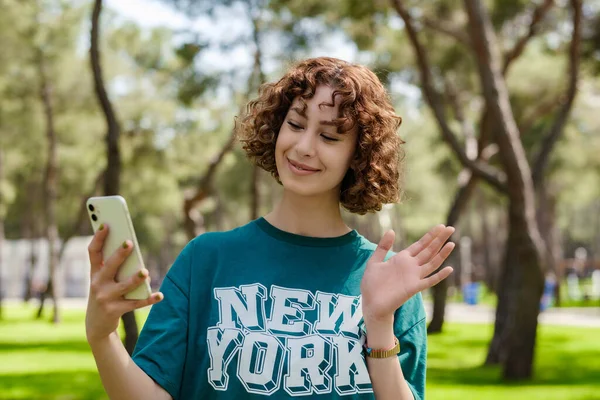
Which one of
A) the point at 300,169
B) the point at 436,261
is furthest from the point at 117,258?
the point at 436,261

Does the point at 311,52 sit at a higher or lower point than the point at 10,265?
higher

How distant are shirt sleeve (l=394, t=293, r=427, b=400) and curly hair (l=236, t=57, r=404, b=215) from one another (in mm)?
385

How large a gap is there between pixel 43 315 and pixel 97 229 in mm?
26473

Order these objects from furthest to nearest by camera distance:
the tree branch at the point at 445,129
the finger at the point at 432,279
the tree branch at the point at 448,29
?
the tree branch at the point at 448,29, the tree branch at the point at 445,129, the finger at the point at 432,279

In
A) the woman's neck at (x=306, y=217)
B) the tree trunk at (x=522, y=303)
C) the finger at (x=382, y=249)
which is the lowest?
the tree trunk at (x=522, y=303)

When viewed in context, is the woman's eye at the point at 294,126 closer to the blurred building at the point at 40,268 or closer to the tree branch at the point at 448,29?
the tree branch at the point at 448,29

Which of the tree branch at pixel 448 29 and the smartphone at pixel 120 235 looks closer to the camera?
the smartphone at pixel 120 235

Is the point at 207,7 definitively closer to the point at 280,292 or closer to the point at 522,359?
the point at 522,359

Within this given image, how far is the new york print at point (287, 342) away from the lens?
2.15 meters

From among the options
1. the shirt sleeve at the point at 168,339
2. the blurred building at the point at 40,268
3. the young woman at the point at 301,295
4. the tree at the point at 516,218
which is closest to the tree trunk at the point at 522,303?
the tree at the point at 516,218

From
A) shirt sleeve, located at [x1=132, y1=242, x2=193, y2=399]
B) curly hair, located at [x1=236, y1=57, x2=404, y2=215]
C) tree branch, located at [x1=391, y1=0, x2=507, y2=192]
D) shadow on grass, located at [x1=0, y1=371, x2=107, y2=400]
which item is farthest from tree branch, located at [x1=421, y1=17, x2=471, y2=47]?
shirt sleeve, located at [x1=132, y1=242, x2=193, y2=399]

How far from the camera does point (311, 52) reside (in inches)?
760

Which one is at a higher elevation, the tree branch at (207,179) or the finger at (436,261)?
the tree branch at (207,179)

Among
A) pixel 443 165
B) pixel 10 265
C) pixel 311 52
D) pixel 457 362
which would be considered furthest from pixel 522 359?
pixel 10 265
